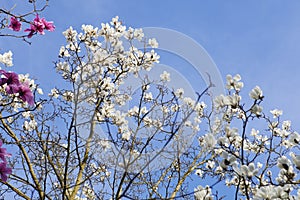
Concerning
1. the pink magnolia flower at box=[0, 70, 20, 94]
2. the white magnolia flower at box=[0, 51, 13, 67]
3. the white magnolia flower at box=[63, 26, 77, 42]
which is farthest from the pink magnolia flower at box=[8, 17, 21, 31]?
the white magnolia flower at box=[63, 26, 77, 42]

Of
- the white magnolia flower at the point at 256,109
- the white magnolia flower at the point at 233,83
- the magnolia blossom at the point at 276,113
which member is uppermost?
the magnolia blossom at the point at 276,113

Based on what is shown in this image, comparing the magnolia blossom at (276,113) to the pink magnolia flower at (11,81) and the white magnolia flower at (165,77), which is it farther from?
the pink magnolia flower at (11,81)

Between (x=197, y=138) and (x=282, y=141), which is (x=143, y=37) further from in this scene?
(x=282, y=141)

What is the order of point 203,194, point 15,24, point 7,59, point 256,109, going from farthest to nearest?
point 7,59, point 256,109, point 203,194, point 15,24

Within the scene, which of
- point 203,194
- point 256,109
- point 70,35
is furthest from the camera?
point 70,35

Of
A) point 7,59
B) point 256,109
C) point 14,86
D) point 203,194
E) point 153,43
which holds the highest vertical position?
point 153,43

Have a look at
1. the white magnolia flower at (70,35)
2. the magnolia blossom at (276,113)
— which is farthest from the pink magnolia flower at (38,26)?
the magnolia blossom at (276,113)

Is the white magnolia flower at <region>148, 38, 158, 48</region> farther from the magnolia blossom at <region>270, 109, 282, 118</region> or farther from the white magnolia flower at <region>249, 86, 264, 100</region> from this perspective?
the white magnolia flower at <region>249, 86, 264, 100</region>

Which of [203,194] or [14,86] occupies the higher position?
[14,86]

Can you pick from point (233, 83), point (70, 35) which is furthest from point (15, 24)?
point (70, 35)

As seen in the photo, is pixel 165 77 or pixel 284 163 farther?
pixel 165 77

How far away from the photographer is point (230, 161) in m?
2.09

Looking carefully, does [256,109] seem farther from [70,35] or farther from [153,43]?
[70,35]

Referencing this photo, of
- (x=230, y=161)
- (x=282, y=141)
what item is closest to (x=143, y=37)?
(x=282, y=141)
